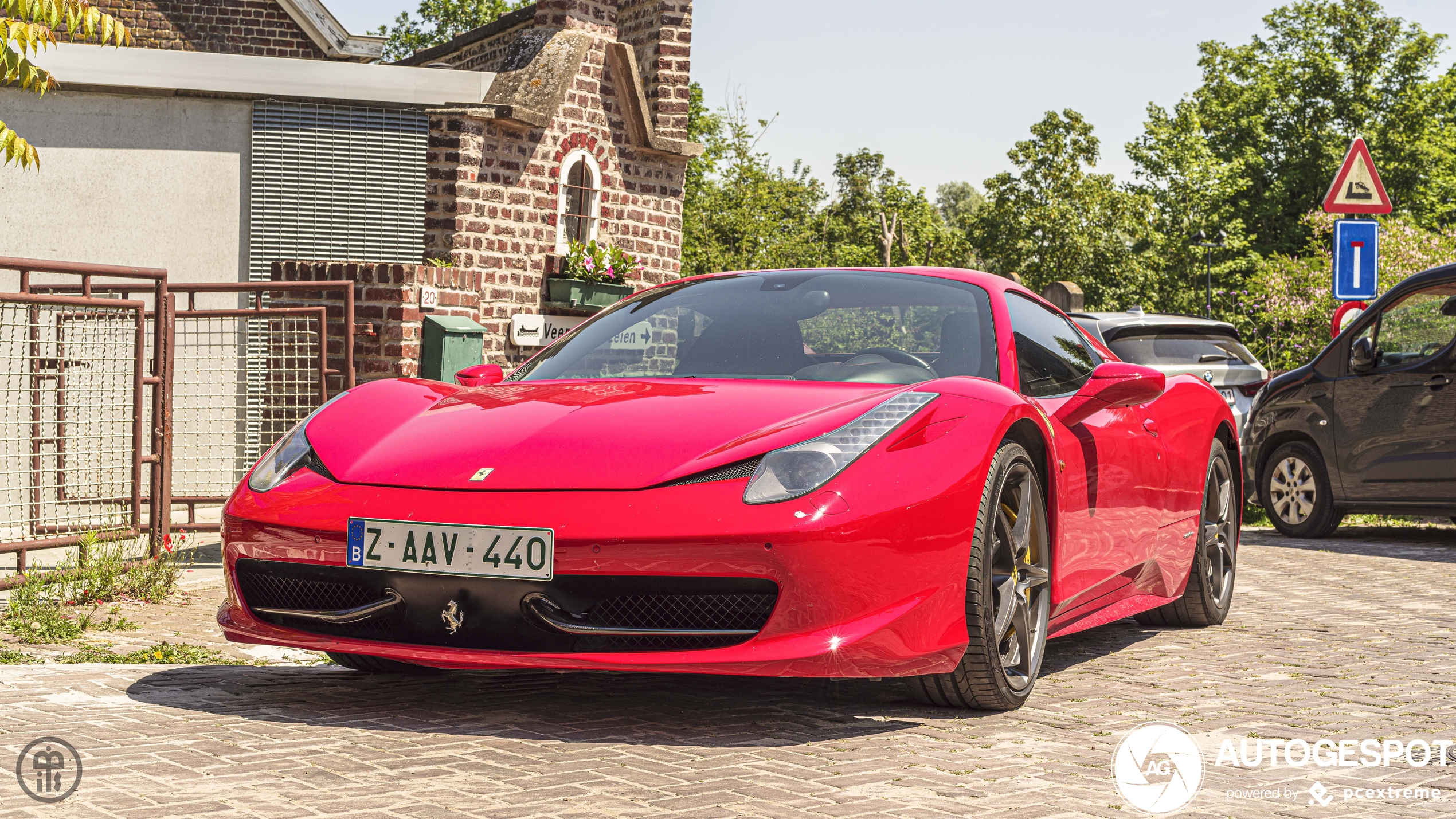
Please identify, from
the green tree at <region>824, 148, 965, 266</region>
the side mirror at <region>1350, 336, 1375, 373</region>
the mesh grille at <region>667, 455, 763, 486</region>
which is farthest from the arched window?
the green tree at <region>824, 148, 965, 266</region>

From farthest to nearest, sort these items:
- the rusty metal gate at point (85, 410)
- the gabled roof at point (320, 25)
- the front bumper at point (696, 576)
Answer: the gabled roof at point (320, 25), the rusty metal gate at point (85, 410), the front bumper at point (696, 576)

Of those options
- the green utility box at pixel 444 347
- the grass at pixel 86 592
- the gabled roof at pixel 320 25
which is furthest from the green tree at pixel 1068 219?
the grass at pixel 86 592

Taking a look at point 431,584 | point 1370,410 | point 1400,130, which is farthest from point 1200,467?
point 1400,130

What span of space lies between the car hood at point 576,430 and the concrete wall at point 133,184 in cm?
857

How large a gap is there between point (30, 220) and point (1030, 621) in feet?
33.0

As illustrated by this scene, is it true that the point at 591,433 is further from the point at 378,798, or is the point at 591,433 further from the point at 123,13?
the point at 123,13

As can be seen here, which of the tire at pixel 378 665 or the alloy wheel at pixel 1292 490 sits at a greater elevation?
the alloy wheel at pixel 1292 490

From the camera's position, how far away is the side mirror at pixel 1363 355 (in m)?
10.8

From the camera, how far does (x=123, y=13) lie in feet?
76.2

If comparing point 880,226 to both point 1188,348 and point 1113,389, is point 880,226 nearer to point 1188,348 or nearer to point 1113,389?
point 1188,348

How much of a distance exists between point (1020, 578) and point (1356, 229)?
385 inches

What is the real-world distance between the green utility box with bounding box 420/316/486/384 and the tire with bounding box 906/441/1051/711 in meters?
6.42

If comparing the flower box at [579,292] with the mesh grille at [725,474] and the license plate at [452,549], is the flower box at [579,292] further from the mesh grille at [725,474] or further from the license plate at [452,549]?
the mesh grille at [725,474]

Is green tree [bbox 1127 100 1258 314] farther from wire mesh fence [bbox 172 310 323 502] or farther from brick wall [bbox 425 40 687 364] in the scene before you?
wire mesh fence [bbox 172 310 323 502]
